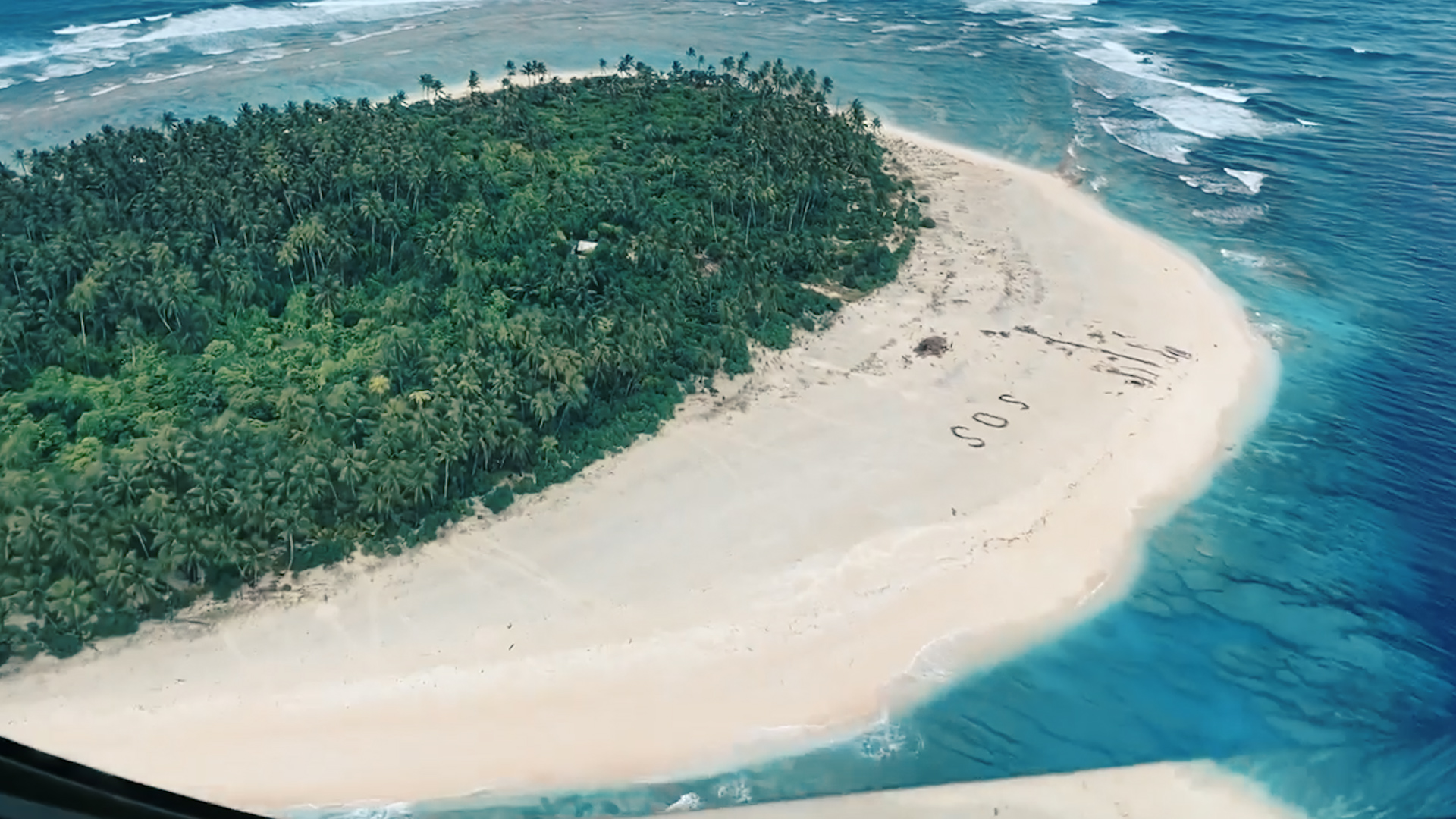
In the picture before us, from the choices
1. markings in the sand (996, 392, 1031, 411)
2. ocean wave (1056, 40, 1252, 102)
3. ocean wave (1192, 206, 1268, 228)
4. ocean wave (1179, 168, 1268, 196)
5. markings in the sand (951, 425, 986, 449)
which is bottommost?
markings in the sand (951, 425, 986, 449)

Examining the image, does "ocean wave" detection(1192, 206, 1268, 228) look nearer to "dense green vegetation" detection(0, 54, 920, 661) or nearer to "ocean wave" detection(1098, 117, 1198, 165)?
"ocean wave" detection(1098, 117, 1198, 165)

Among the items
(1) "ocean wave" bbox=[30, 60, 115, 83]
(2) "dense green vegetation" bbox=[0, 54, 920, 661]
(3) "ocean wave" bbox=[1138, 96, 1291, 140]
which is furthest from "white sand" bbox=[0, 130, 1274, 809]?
(1) "ocean wave" bbox=[30, 60, 115, 83]

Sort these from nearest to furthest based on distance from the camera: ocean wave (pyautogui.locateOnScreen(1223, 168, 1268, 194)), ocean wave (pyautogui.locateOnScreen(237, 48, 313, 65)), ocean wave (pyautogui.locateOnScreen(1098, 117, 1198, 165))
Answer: ocean wave (pyautogui.locateOnScreen(1223, 168, 1268, 194)) → ocean wave (pyautogui.locateOnScreen(1098, 117, 1198, 165)) → ocean wave (pyautogui.locateOnScreen(237, 48, 313, 65))

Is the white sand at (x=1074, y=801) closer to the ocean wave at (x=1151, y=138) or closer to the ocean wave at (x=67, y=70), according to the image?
the ocean wave at (x=1151, y=138)

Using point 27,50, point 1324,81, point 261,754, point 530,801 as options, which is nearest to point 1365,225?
point 1324,81

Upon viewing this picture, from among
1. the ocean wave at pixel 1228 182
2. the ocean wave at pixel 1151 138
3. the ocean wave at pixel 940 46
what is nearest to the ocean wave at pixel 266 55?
the ocean wave at pixel 940 46

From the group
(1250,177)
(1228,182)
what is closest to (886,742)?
(1228,182)

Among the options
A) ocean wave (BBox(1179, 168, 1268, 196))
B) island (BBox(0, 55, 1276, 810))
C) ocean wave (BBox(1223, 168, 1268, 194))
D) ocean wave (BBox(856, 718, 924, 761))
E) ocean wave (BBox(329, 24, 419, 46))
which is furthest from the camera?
ocean wave (BBox(329, 24, 419, 46))
